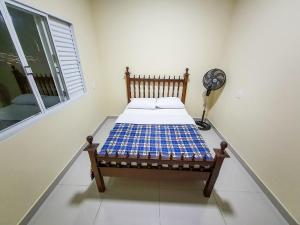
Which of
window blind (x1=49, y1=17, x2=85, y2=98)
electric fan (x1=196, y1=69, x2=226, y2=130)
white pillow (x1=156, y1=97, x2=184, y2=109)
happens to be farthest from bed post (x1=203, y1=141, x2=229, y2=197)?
window blind (x1=49, y1=17, x2=85, y2=98)

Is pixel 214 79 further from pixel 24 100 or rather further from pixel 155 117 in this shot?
pixel 24 100

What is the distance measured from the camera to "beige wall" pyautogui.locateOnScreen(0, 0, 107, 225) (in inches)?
46.4

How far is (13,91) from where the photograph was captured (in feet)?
5.05

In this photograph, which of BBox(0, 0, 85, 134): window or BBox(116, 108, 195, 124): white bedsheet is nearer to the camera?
BBox(0, 0, 85, 134): window

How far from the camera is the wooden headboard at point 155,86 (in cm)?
300

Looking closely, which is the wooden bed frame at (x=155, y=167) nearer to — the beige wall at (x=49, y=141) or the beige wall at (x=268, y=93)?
the beige wall at (x=49, y=141)

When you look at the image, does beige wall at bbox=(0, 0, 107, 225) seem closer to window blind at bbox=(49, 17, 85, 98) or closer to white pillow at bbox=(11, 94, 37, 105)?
window blind at bbox=(49, 17, 85, 98)

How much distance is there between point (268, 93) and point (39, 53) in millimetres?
2814

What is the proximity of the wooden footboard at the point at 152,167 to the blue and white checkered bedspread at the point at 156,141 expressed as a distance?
0.05 meters

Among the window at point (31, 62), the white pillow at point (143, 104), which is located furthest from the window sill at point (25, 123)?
the white pillow at point (143, 104)

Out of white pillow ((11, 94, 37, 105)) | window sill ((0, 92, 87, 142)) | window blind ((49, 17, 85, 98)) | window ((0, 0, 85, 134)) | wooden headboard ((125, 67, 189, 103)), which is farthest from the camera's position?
wooden headboard ((125, 67, 189, 103))

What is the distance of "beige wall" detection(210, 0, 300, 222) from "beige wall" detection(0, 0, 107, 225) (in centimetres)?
254

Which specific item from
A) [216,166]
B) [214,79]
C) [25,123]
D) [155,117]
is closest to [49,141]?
[25,123]

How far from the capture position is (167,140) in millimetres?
1824
